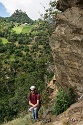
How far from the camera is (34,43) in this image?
5044 inches

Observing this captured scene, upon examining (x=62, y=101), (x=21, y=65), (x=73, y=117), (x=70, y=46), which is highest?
(x=70, y=46)

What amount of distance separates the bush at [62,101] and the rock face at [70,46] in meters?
0.49

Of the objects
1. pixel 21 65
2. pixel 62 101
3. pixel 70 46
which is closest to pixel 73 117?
pixel 62 101

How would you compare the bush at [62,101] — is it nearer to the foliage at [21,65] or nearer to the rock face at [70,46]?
the rock face at [70,46]

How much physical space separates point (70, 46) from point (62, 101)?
3084 millimetres

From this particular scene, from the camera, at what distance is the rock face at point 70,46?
14906mm

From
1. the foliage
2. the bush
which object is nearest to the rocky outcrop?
the bush

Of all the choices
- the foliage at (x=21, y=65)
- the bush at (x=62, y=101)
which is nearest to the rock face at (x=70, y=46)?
the bush at (x=62, y=101)

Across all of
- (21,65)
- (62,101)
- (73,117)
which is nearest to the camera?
(73,117)

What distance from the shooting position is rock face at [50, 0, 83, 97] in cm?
1491

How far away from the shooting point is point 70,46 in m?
15.4

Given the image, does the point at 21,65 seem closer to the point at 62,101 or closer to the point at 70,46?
the point at 70,46

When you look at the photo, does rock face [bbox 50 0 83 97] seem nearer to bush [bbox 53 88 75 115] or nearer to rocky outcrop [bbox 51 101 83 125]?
bush [bbox 53 88 75 115]

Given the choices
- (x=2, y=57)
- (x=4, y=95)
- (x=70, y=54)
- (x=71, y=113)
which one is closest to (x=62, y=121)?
(x=71, y=113)
